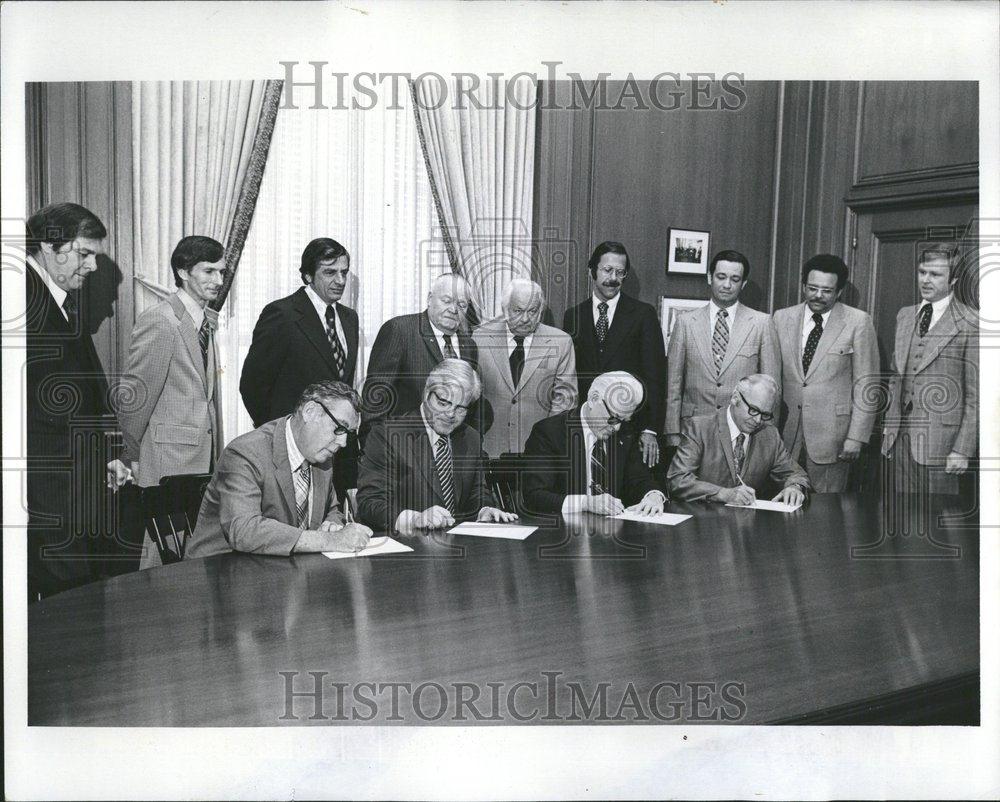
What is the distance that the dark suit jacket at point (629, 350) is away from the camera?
143 inches

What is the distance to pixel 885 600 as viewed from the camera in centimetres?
338

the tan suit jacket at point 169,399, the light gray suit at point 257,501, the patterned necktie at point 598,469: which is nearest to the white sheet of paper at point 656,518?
the patterned necktie at point 598,469

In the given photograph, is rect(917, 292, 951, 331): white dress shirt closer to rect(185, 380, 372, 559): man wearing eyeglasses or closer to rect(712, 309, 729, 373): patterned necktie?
rect(712, 309, 729, 373): patterned necktie

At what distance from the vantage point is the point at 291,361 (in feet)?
11.7

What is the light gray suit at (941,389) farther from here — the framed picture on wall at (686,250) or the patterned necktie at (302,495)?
the patterned necktie at (302,495)

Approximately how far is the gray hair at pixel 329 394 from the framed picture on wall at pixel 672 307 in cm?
130

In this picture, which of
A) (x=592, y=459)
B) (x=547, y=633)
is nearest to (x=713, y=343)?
(x=592, y=459)

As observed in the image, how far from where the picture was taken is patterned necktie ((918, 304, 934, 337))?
367 centimetres

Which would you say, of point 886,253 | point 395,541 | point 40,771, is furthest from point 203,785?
point 886,253

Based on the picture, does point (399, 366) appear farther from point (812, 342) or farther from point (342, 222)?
point (812, 342)

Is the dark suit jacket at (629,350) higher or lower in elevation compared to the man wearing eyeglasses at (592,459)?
higher

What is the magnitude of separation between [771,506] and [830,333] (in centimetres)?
78
